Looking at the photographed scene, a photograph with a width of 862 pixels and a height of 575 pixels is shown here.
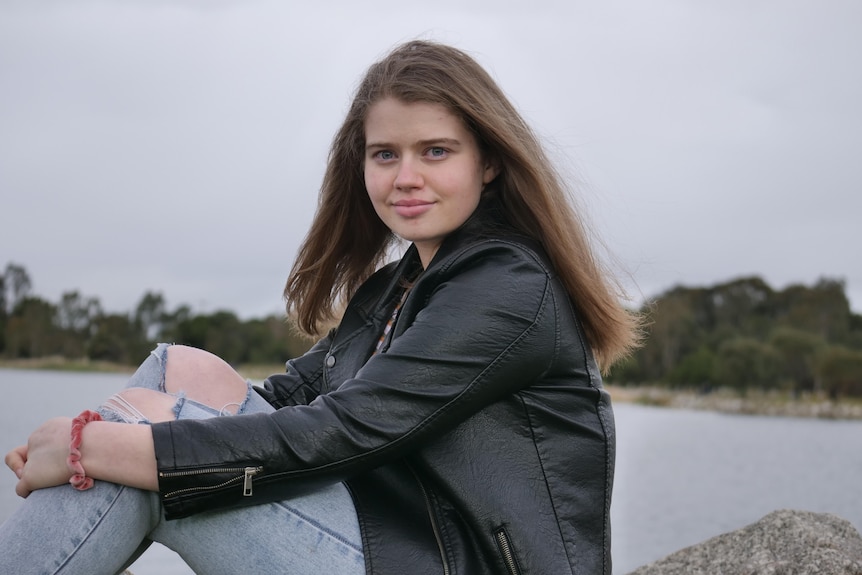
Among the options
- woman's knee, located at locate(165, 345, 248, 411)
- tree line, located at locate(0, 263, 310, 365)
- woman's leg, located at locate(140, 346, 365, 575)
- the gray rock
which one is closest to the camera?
woman's leg, located at locate(140, 346, 365, 575)

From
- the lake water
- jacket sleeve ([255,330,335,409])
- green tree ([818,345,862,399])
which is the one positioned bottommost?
green tree ([818,345,862,399])

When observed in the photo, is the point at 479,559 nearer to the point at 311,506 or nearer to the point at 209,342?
the point at 311,506

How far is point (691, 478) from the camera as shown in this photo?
20922mm

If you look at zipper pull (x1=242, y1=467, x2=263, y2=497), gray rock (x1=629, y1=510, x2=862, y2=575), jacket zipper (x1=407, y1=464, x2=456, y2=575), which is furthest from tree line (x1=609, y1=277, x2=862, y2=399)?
zipper pull (x1=242, y1=467, x2=263, y2=497)

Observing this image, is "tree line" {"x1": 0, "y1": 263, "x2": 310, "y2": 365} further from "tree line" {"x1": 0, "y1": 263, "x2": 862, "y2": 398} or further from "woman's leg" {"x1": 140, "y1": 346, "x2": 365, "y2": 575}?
"woman's leg" {"x1": 140, "y1": 346, "x2": 365, "y2": 575}

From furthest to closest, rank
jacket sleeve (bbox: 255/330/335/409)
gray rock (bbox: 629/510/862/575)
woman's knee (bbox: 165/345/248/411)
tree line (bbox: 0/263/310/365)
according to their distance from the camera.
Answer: tree line (bbox: 0/263/310/365) → jacket sleeve (bbox: 255/330/335/409) → gray rock (bbox: 629/510/862/575) → woman's knee (bbox: 165/345/248/411)

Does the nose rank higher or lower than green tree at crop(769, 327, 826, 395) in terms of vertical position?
higher

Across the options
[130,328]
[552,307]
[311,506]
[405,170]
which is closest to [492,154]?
[405,170]

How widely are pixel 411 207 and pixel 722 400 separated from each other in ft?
206

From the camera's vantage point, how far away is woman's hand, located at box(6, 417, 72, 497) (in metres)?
1.92

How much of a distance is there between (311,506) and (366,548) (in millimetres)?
150

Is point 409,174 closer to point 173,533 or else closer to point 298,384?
point 298,384

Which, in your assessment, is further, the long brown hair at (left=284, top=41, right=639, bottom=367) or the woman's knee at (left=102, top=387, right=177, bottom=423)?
the long brown hair at (left=284, top=41, right=639, bottom=367)

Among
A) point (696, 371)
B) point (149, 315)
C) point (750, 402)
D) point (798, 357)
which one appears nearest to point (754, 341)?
point (798, 357)
